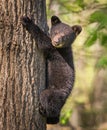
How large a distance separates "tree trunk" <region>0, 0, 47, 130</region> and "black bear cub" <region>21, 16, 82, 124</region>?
11 cm

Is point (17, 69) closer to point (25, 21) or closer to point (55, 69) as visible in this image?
point (25, 21)

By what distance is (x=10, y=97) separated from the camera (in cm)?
501

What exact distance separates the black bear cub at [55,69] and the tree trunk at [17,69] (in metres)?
0.11

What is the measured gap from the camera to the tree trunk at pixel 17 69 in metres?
4.99

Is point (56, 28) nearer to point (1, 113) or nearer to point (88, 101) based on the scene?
point (1, 113)

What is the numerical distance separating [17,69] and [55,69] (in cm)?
Answer: 80

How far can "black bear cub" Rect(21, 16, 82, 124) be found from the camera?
207 inches

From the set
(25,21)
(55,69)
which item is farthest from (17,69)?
(55,69)

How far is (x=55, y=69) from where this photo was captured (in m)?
5.73

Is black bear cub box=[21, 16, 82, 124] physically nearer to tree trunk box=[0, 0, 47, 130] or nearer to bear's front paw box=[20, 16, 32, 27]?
bear's front paw box=[20, 16, 32, 27]

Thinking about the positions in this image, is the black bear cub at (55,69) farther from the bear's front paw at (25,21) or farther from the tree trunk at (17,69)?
the tree trunk at (17,69)

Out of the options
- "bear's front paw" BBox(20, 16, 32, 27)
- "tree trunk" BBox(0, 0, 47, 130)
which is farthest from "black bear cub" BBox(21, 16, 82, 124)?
"tree trunk" BBox(0, 0, 47, 130)

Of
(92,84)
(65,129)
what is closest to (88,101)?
(92,84)

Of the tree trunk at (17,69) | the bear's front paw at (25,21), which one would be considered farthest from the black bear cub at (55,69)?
the tree trunk at (17,69)
